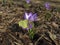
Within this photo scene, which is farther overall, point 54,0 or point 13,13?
point 54,0

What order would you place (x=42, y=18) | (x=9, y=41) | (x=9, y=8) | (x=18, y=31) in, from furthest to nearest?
(x=9, y=8)
(x=42, y=18)
(x=18, y=31)
(x=9, y=41)

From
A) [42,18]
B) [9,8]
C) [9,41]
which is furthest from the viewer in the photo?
[9,8]

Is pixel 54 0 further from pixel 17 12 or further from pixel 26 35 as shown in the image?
pixel 26 35

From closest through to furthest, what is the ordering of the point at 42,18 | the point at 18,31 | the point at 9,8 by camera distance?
the point at 18,31 < the point at 42,18 < the point at 9,8

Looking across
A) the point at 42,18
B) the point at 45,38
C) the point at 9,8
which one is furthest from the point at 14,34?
the point at 9,8

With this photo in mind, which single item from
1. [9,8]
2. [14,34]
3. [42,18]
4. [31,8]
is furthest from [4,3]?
[14,34]

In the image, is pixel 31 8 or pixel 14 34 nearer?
pixel 14 34

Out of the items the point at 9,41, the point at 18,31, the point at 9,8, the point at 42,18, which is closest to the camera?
the point at 9,41

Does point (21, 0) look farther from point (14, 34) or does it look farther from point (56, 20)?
point (14, 34)
